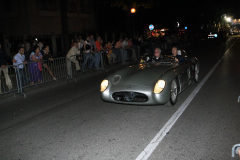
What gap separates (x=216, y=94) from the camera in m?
7.69

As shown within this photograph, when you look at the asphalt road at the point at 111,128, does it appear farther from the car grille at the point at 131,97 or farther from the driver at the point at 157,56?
the driver at the point at 157,56

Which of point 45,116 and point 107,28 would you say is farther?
point 107,28

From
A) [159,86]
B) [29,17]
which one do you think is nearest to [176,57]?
[159,86]

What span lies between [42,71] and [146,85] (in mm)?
6160

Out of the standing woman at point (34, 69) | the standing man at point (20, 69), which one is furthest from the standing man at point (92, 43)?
the standing man at point (20, 69)

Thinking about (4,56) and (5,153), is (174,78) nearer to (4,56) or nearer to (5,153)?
(5,153)

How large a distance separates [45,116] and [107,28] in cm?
3669

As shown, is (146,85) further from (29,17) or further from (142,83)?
(29,17)

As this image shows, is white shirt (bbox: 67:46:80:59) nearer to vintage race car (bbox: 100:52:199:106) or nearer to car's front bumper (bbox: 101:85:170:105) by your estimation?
vintage race car (bbox: 100:52:199:106)

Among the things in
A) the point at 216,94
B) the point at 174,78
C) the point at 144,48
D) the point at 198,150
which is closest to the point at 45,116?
the point at 174,78

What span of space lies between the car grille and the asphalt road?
329 millimetres

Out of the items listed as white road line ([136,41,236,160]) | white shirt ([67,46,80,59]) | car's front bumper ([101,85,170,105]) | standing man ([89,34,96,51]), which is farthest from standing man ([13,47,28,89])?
standing man ([89,34,96,51])

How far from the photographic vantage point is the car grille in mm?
5957

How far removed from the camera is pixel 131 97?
6.04 meters
